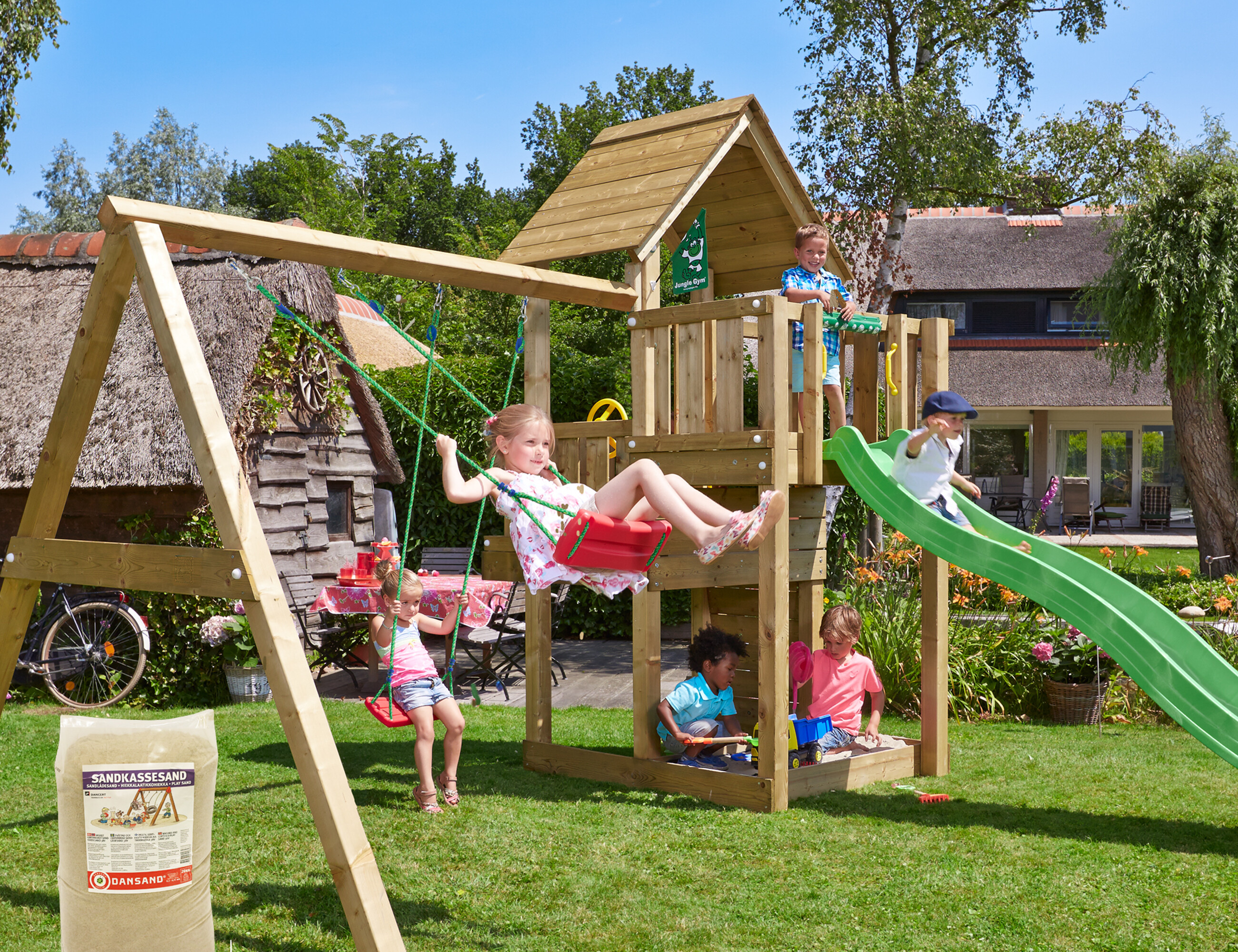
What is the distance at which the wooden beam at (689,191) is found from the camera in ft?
22.7

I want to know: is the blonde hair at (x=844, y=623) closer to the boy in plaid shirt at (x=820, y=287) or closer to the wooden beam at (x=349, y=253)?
the boy in plaid shirt at (x=820, y=287)

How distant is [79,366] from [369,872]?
8.41ft

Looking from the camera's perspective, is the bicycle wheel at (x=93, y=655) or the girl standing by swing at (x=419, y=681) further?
the bicycle wheel at (x=93, y=655)

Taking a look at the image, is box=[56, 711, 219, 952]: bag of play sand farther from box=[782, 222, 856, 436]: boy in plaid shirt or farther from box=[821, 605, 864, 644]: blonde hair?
box=[782, 222, 856, 436]: boy in plaid shirt

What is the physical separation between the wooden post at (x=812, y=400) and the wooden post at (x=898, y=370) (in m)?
0.74

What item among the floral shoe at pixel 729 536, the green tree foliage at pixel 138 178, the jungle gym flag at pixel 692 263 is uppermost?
the green tree foliage at pixel 138 178

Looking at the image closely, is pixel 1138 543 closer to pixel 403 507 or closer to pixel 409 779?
pixel 403 507

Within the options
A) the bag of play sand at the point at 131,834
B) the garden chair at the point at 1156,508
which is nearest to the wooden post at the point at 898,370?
the bag of play sand at the point at 131,834

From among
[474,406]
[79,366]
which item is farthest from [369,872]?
[474,406]

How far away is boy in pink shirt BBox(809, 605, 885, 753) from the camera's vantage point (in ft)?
23.8

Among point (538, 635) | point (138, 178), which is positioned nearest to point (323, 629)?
point (538, 635)

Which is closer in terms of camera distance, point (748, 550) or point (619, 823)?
point (619, 823)

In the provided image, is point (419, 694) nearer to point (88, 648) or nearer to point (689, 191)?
point (689, 191)

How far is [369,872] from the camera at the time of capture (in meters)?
3.57
